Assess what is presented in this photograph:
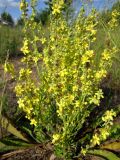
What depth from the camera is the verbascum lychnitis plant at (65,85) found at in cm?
297

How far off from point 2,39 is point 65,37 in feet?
16.2

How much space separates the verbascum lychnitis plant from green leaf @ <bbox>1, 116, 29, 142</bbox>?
0.21 meters

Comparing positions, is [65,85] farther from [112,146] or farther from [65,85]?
[112,146]

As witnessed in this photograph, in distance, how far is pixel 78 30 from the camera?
326 centimetres

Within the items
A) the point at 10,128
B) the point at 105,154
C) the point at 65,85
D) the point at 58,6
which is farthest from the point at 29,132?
the point at 58,6

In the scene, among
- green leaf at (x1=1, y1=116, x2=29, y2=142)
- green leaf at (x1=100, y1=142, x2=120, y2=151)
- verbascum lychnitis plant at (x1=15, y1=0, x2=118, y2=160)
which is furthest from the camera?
green leaf at (x1=1, y1=116, x2=29, y2=142)

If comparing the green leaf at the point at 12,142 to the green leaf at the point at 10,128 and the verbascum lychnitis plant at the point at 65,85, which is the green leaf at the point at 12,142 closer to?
the green leaf at the point at 10,128

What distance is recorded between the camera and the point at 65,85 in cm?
302

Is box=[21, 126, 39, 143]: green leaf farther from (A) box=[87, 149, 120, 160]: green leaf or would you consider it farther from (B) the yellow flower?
(B) the yellow flower

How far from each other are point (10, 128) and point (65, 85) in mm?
907

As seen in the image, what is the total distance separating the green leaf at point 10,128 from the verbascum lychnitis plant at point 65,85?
8.3 inches

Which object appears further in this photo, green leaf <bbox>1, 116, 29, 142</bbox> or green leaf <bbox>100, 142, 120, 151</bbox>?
green leaf <bbox>1, 116, 29, 142</bbox>

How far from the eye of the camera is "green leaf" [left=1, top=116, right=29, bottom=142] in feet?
12.0

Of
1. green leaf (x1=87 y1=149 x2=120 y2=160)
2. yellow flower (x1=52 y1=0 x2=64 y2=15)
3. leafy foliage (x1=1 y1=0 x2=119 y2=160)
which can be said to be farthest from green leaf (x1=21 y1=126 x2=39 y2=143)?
yellow flower (x1=52 y1=0 x2=64 y2=15)
